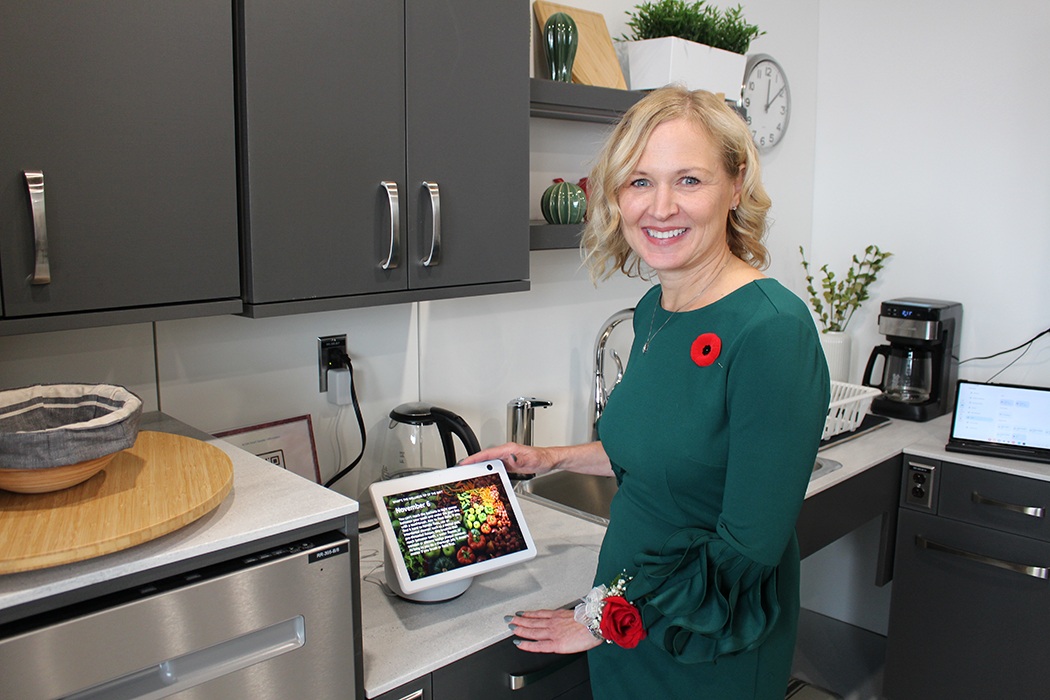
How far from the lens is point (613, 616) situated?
1.19 meters

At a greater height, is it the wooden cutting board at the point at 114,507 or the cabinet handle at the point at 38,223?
the cabinet handle at the point at 38,223

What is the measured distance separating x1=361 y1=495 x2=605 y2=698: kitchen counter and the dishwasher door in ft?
0.53

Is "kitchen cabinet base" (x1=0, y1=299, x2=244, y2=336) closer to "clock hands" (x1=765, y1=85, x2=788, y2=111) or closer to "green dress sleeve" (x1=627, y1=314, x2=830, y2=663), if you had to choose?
"green dress sleeve" (x1=627, y1=314, x2=830, y2=663)

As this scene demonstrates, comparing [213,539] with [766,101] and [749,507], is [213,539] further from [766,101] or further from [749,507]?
[766,101]

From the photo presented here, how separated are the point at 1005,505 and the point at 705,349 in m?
1.68

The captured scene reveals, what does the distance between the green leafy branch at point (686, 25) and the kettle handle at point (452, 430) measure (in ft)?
4.19

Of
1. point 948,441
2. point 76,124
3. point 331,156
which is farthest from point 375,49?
point 948,441

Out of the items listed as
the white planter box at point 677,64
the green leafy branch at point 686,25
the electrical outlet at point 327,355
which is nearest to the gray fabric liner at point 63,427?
the electrical outlet at point 327,355

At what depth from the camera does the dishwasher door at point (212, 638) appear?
0.81 meters

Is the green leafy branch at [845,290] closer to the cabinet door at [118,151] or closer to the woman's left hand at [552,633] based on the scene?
the woman's left hand at [552,633]

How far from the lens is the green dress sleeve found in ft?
3.58

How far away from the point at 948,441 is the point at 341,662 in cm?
216

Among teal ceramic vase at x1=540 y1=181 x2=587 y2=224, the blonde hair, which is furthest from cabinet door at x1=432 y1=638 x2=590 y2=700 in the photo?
teal ceramic vase at x1=540 y1=181 x2=587 y2=224

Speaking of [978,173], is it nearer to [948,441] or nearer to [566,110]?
[948,441]
